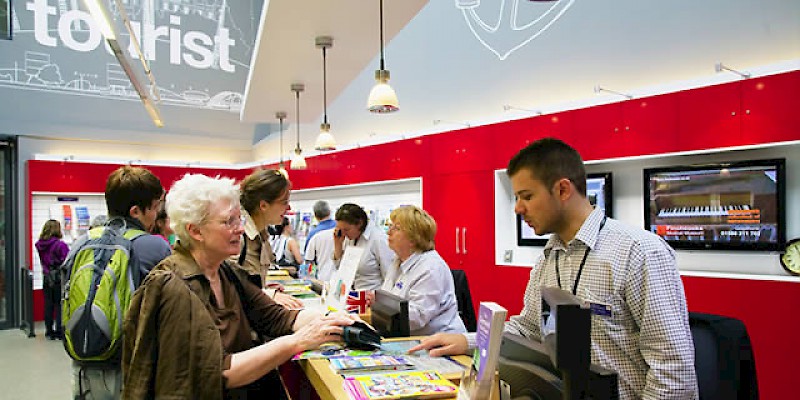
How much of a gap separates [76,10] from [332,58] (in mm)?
7091

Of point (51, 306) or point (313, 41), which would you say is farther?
point (51, 306)

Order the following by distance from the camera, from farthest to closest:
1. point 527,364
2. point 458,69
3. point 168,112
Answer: point 168,112 → point 458,69 → point 527,364

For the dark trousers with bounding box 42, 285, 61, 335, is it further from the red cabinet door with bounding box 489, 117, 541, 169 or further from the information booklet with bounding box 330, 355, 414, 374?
the information booklet with bounding box 330, 355, 414, 374

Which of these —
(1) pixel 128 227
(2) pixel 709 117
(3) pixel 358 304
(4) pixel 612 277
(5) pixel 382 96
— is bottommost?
(3) pixel 358 304

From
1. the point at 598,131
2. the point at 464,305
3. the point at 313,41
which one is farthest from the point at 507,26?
the point at 464,305

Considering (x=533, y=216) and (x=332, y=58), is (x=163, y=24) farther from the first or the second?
(x=533, y=216)

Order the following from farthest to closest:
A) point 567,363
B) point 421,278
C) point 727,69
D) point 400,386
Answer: point 727,69, point 421,278, point 400,386, point 567,363

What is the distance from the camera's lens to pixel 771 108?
165 inches

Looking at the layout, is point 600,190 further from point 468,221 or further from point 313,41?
point 313,41

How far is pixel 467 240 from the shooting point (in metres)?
6.74

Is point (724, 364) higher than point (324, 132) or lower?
lower

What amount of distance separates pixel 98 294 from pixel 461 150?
4986mm

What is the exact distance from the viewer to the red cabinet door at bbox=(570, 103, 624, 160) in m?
5.19

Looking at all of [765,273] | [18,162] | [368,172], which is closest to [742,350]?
[765,273]
